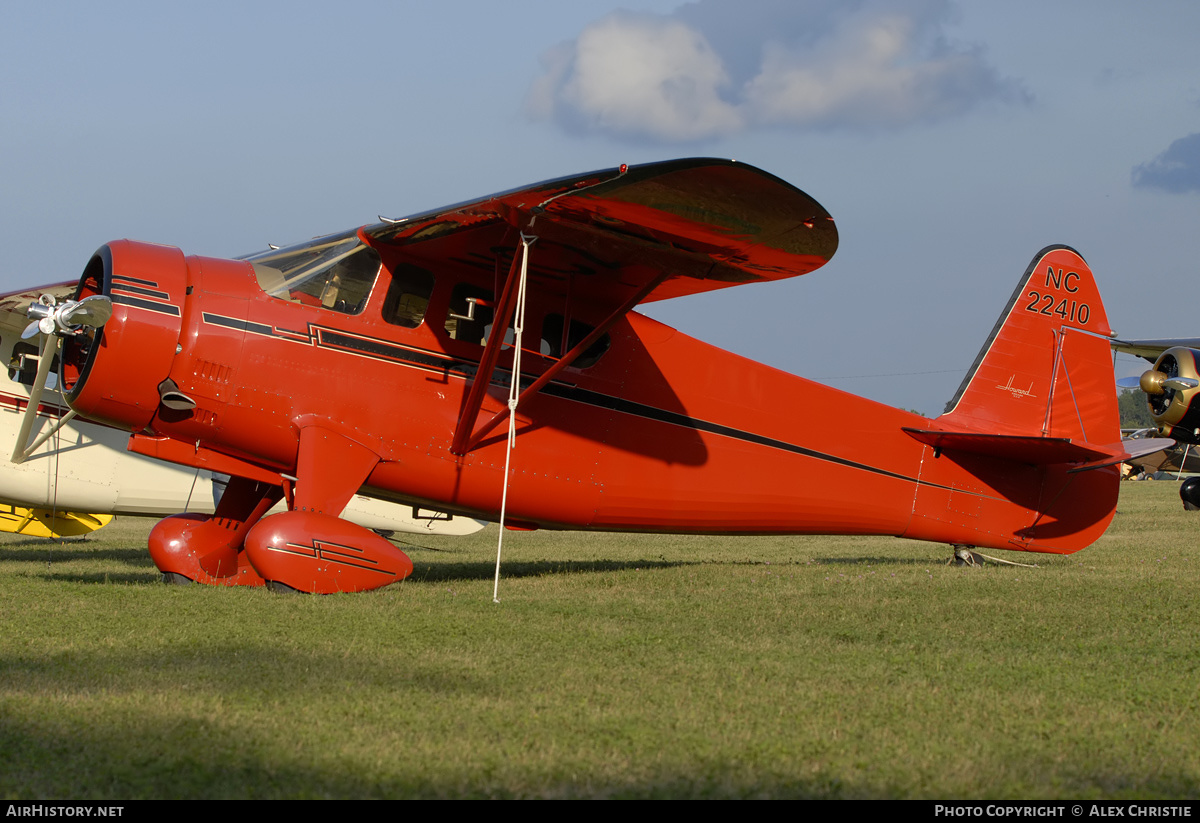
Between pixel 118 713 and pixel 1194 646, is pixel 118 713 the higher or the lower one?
the lower one

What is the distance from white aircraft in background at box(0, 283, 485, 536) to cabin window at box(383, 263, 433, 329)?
3551mm

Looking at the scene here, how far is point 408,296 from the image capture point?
8898 mm

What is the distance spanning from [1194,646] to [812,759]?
3778 millimetres

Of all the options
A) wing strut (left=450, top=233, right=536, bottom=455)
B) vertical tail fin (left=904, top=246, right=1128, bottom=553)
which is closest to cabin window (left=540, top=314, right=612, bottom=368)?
wing strut (left=450, top=233, right=536, bottom=455)

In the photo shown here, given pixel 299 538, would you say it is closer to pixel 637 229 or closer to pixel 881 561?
pixel 637 229

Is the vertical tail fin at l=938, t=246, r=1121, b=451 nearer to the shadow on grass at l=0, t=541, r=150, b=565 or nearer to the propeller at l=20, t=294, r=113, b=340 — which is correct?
the propeller at l=20, t=294, r=113, b=340

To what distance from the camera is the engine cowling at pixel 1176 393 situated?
10078 mm

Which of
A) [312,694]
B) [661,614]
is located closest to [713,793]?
[312,694]

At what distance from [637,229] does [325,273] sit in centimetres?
277

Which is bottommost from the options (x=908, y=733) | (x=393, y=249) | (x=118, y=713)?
(x=118, y=713)

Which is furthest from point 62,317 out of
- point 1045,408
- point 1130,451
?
point 1130,451
